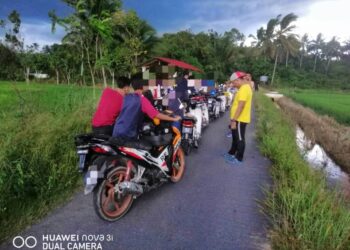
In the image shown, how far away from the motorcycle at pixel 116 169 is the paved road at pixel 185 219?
0.21 m

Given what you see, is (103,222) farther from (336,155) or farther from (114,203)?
(336,155)

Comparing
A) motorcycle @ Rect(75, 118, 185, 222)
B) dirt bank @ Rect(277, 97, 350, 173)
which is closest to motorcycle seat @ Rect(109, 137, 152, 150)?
motorcycle @ Rect(75, 118, 185, 222)

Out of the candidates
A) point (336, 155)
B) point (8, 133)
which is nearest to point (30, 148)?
point (8, 133)

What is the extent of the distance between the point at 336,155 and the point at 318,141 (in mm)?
1987

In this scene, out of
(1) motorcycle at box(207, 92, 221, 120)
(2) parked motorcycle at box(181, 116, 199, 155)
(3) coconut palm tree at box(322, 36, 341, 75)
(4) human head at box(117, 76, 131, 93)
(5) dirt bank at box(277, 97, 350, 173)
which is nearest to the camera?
(4) human head at box(117, 76, 131, 93)

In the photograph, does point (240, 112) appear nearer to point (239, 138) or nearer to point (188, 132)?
point (239, 138)

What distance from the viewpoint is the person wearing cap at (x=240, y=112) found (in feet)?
18.9

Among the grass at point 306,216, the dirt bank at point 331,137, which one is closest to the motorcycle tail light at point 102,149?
the grass at point 306,216

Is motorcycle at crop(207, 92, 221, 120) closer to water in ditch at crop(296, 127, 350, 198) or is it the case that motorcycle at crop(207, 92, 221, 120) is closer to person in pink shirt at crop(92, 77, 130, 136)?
water in ditch at crop(296, 127, 350, 198)

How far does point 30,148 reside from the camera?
4.21 metres

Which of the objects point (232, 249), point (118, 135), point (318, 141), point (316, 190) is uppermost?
point (118, 135)

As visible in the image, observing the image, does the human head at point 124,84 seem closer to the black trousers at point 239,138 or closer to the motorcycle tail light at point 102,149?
the motorcycle tail light at point 102,149

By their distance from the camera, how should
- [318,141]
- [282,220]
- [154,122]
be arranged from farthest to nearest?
1. [318,141]
2. [154,122]
3. [282,220]

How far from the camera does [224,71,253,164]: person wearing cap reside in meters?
5.77
